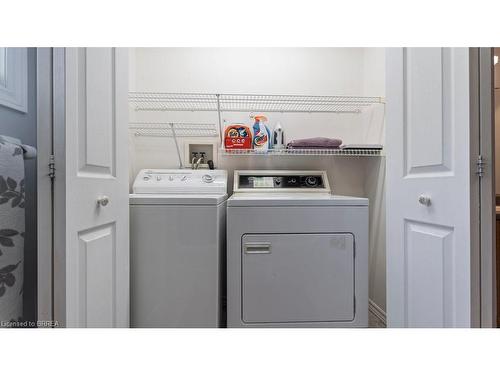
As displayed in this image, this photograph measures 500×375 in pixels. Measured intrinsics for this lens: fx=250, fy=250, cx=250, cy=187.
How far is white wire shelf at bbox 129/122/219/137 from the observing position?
81.7 inches

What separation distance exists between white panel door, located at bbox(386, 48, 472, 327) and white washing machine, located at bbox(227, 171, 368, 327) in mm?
253

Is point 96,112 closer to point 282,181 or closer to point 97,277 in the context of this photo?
point 97,277

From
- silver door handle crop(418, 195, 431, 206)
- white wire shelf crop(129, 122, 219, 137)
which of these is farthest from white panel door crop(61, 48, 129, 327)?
silver door handle crop(418, 195, 431, 206)

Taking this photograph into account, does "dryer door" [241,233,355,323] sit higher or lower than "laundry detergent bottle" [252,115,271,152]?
lower

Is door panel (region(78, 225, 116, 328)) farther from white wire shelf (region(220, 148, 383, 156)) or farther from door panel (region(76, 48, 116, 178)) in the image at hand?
white wire shelf (region(220, 148, 383, 156))

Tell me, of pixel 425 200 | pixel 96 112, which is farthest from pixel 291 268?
pixel 96 112

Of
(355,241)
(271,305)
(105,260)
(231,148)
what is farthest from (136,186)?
(355,241)

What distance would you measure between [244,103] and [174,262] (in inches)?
54.4

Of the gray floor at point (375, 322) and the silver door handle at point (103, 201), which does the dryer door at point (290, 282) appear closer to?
the gray floor at point (375, 322)

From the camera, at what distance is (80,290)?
2.82 ft

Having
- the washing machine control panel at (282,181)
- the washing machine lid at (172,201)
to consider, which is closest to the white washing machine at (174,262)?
the washing machine lid at (172,201)

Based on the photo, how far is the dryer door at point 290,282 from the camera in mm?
1364

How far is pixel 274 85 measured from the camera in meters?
2.14

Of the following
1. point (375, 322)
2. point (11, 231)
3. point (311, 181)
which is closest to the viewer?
point (11, 231)
